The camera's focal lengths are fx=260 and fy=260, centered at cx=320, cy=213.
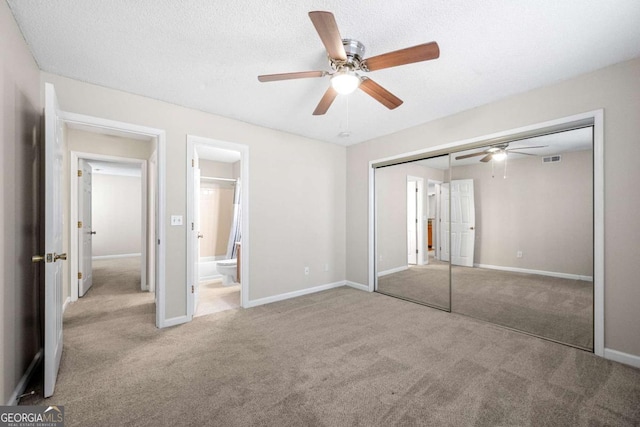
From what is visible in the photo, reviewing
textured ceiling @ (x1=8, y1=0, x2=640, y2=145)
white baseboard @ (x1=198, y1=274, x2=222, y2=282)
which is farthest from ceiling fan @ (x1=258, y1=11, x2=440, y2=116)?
white baseboard @ (x1=198, y1=274, x2=222, y2=282)

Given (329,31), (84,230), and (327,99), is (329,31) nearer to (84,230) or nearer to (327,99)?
(327,99)

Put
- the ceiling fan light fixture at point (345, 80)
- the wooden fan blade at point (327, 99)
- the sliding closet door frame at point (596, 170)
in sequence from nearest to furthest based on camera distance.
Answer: the ceiling fan light fixture at point (345, 80) < the wooden fan blade at point (327, 99) < the sliding closet door frame at point (596, 170)

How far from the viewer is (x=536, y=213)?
326 cm

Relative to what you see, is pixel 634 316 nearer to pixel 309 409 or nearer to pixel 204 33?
pixel 309 409

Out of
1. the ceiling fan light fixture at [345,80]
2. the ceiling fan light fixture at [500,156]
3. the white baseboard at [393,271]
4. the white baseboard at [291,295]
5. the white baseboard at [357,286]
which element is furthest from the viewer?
the white baseboard at [393,271]

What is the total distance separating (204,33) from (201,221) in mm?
4848

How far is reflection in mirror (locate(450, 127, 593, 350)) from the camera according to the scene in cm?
270

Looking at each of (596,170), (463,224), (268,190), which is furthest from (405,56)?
(463,224)

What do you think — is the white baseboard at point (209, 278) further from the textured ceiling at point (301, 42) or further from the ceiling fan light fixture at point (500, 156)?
the ceiling fan light fixture at point (500, 156)

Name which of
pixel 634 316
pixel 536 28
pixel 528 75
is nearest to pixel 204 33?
pixel 536 28

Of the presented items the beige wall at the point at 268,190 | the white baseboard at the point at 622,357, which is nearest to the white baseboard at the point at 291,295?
the beige wall at the point at 268,190

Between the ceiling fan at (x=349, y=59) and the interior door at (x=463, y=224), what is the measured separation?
225 cm

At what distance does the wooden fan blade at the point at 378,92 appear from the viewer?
2.00 metres

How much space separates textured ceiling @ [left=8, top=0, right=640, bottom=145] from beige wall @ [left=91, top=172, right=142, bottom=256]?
21.9 ft
